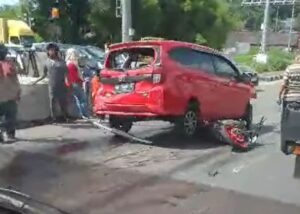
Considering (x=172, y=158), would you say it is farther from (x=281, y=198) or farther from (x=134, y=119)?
(x=281, y=198)

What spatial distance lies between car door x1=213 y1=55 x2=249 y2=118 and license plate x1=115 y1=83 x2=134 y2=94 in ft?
6.34

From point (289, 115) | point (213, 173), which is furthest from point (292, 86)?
point (213, 173)

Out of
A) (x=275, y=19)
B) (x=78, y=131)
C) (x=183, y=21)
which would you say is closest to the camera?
(x=78, y=131)

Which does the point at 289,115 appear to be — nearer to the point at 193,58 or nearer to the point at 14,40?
the point at 193,58

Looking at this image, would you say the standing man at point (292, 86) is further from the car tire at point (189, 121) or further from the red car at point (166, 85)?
the car tire at point (189, 121)

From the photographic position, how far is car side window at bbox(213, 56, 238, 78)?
1211 cm

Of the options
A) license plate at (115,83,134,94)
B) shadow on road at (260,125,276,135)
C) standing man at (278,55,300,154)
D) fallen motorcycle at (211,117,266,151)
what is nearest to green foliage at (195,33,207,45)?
shadow on road at (260,125,276,135)

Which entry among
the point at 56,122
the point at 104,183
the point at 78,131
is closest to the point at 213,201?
the point at 104,183

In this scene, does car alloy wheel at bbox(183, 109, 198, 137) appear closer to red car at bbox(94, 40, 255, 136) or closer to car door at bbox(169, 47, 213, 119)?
red car at bbox(94, 40, 255, 136)

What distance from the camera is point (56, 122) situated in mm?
13664

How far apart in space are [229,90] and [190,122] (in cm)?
153

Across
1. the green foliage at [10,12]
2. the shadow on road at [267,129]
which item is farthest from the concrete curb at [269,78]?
the green foliage at [10,12]

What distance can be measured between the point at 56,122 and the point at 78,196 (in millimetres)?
6627

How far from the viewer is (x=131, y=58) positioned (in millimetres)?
11531
